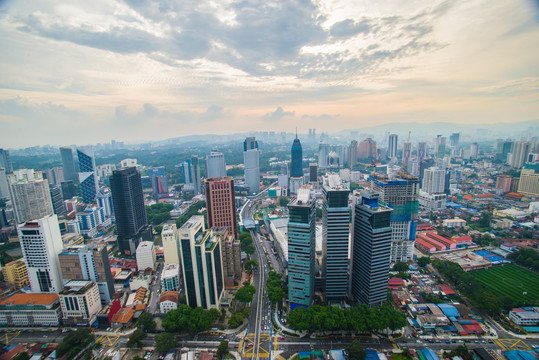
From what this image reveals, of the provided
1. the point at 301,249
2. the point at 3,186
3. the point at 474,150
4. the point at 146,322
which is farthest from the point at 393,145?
the point at 3,186

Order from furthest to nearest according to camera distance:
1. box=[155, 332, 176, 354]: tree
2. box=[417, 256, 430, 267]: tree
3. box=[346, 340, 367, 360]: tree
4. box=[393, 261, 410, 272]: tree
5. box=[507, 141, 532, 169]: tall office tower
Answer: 1. box=[507, 141, 532, 169]: tall office tower
2. box=[417, 256, 430, 267]: tree
3. box=[393, 261, 410, 272]: tree
4. box=[155, 332, 176, 354]: tree
5. box=[346, 340, 367, 360]: tree

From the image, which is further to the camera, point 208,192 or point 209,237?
point 208,192

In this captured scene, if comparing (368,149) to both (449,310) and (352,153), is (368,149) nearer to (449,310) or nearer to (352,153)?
(352,153)

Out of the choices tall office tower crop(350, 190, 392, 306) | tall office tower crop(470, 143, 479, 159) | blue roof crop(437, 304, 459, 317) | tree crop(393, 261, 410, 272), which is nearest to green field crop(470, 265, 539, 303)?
blue roof crop(437, 304, 459, 317)

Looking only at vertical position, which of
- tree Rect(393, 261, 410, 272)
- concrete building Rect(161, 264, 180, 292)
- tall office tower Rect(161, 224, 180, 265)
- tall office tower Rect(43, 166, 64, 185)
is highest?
tall office tower Rect(43, 166, 64, 185)

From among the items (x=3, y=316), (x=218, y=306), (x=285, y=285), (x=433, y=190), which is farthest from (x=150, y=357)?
(x=433, y=190)

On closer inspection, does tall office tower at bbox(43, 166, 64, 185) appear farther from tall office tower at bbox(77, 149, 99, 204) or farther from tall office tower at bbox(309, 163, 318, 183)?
tall office tower at bbox(309, 163, 318, 183)

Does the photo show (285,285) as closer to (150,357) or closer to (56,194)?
(150,357)
